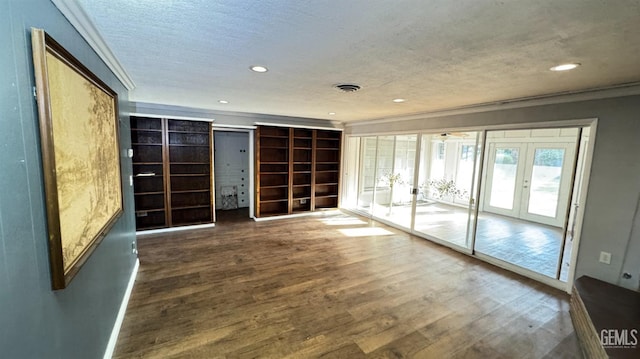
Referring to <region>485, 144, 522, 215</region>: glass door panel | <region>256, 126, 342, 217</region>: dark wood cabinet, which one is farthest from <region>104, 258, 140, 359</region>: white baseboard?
<region>485, 144, 522, 215</region>: glass door panel

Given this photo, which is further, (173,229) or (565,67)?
(173,229)

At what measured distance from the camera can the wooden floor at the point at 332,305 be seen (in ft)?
7.04

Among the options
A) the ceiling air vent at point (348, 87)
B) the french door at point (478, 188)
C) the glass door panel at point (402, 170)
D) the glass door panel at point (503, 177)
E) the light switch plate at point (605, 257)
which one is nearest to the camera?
the light switch plate at point (605, 257)

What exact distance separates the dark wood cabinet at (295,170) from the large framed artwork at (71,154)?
3805 millimetres

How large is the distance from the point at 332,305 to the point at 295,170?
408 cm

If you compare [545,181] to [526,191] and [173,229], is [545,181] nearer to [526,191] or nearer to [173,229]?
[526,191]

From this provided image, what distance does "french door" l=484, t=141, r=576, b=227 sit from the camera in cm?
546

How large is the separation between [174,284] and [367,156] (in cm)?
494

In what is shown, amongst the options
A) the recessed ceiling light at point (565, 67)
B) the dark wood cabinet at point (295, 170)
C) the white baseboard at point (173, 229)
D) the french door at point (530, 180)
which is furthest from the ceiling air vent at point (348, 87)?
the french door at point (530, 180)

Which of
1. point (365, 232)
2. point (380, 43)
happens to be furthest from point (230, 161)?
point (380, 43)

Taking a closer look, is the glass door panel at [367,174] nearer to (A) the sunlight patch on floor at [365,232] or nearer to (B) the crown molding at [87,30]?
(A) the sunlight patch on floor at [365,232]

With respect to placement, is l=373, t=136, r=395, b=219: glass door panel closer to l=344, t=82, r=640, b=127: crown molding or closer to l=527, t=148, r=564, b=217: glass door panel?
l=344, t=82, r=640, b=127: crown molding

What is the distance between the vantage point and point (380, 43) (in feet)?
6.00

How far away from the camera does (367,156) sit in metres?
6.61
